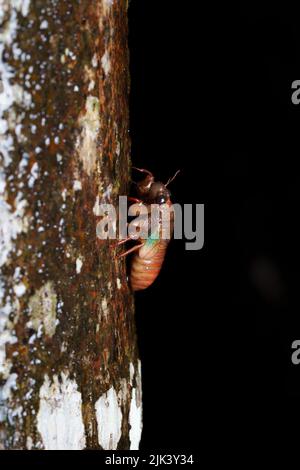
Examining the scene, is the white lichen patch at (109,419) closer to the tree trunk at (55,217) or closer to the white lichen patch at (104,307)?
the tree trunk at (55,217)

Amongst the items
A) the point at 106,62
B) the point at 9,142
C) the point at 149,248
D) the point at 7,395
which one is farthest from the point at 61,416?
the point at 106,62

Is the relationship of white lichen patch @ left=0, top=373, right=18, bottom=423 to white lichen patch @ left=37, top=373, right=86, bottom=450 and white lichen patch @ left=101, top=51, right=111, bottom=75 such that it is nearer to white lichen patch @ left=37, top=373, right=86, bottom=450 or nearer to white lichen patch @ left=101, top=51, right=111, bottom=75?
white lichen patch @ left=37, top=373, right=86, bottom=450

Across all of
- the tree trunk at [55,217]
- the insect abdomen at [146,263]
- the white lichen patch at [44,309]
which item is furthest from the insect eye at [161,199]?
the white lichen patch at [44,309]

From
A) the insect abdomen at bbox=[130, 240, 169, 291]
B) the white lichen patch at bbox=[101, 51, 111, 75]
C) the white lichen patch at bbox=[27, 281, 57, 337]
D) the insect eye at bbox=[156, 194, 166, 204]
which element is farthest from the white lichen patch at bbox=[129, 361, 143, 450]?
the white lichen patch at bbox=[101, 51, 111, 75]

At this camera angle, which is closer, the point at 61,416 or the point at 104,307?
the point at 61,416

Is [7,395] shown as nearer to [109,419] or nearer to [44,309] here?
[44,309]

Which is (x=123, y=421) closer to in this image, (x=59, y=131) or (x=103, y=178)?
(x=103, y=178)

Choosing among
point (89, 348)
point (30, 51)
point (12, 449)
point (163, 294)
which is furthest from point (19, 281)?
point (163, 294)
